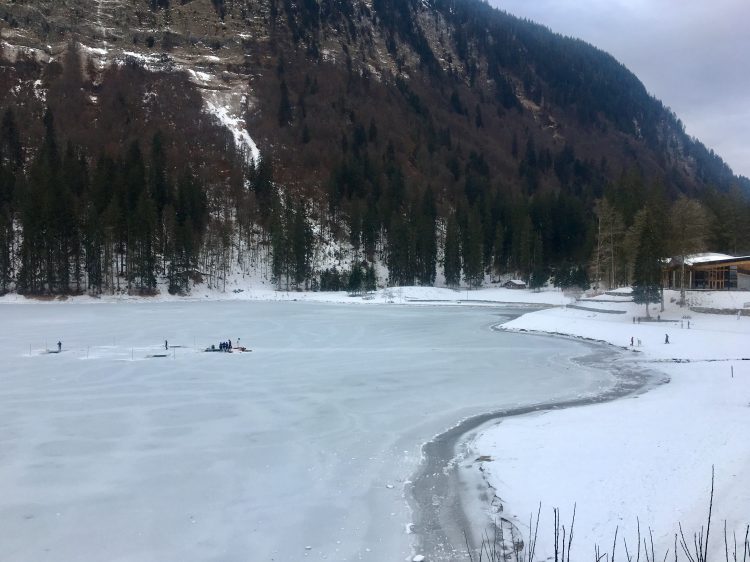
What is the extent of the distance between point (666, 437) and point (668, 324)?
2549 centimetres

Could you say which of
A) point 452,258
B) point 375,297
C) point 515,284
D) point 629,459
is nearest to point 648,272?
point 629,459

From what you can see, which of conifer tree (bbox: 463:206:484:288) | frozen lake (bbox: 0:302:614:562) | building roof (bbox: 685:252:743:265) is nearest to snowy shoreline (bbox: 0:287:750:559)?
frozen lake (bbox: 0:302:614:562)

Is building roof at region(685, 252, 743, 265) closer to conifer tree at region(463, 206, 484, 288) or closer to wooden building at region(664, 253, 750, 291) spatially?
wooden building at region(664, 253, 750, 291)

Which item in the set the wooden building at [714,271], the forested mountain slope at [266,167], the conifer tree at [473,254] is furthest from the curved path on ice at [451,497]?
the conifer tree at [473,254]

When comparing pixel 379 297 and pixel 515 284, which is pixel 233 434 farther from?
pixel 515 284

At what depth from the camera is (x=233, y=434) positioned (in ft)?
44.0

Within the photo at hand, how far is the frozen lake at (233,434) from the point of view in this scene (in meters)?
8.42

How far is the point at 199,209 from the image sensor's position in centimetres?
7869

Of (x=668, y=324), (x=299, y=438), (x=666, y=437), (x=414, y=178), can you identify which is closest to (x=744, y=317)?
(x=668, y=324)

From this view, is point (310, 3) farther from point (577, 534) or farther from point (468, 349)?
point (577, 534)

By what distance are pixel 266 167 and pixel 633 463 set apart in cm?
8559

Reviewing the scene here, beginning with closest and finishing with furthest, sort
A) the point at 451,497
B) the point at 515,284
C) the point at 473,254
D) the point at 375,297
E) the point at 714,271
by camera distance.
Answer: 1. the point at 451,497
2. the point at 714,271
3. the point at 375,297
4. the point at 515,284
5. the point at 473,254

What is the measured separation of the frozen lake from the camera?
8.42 m

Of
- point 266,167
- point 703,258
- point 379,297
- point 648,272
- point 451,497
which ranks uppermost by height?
point 266,167
